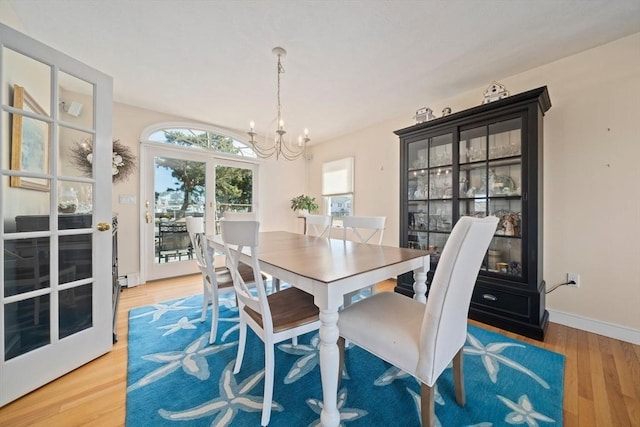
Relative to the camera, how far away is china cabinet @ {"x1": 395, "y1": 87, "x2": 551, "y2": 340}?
200 centimetres

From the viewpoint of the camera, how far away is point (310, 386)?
4.59 feet

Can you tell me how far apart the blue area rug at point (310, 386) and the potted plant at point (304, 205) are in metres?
2.76

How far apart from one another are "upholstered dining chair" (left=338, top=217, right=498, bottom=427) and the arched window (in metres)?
3.62

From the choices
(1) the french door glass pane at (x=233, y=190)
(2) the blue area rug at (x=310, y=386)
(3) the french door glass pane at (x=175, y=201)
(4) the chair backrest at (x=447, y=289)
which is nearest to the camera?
(4) the chair backrest at (x=447, y=289)

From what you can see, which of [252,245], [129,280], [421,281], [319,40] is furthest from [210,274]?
[129,280]

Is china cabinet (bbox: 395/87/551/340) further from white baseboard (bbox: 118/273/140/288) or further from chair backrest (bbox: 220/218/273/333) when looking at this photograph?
white baseboard (bbox: 118/273/140/288)

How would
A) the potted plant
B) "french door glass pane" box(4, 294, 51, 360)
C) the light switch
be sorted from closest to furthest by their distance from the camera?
"french door glass pane" box(4, 294, 51, 360) < the light switch < the potted plant

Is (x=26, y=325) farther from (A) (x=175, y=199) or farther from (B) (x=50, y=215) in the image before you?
(A) (x=175, y=199)

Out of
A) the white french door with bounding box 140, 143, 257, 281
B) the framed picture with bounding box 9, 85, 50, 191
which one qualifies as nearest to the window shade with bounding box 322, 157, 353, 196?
the white french door with bounding box 140, 143, 257, 281

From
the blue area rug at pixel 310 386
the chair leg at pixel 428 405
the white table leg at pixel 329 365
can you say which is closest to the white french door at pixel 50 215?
the blue area rug at pixel 310 386

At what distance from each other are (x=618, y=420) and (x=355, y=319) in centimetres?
136

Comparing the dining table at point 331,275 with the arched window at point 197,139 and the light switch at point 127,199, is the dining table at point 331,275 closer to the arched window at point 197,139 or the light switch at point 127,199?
the light switch at point 127,199

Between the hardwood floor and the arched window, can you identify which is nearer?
the hardwood floor

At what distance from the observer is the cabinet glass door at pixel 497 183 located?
2178mm
